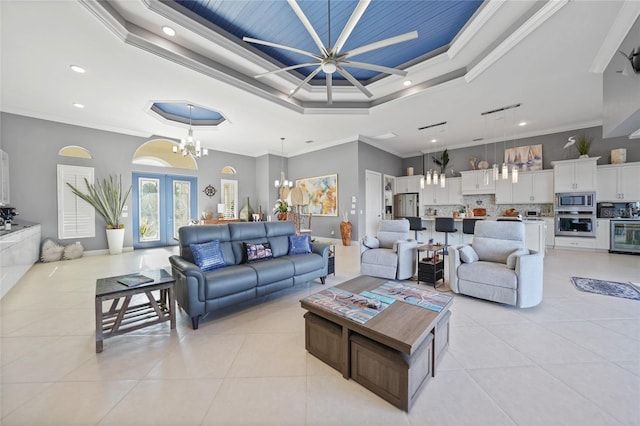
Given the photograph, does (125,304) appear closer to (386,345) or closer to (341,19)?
(386,345)

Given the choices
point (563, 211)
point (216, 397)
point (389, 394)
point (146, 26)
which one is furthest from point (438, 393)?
point (563, 211)

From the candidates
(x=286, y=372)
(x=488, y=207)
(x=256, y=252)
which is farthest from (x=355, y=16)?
(x=488, y=207)

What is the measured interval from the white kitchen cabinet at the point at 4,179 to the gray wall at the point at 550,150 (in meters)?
10.8

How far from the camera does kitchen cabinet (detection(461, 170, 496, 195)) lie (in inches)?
285

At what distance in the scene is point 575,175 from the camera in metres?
5.94

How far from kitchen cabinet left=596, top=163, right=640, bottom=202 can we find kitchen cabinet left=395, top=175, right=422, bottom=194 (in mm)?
4296

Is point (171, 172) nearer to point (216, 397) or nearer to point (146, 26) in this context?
point (146, 26)

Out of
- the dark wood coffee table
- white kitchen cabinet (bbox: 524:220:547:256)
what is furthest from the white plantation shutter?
white kitchen cabinet (bbox: 524:220:547:256)

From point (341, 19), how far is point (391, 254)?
3281 millimetres

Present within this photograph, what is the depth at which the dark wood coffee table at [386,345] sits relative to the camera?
1.46 m

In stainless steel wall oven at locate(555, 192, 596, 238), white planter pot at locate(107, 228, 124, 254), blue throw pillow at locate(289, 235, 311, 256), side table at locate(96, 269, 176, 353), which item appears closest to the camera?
side table at locate(96, 269, 176, 353)

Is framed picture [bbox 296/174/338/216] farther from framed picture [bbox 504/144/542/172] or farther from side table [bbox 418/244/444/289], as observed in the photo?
framed picture [bbox 504/144/542/172]

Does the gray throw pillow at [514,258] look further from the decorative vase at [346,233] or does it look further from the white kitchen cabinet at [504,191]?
the white kitchen cabinet at [504,191]

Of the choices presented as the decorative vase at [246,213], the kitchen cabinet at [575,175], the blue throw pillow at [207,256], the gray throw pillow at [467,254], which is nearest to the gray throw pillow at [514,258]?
the gray throw pillow at [467,254]
